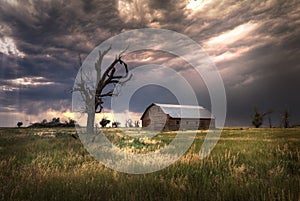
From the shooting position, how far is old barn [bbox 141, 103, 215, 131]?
5403 centimetres

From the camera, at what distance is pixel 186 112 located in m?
57.9

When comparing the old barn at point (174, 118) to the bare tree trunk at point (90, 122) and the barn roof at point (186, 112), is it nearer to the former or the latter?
the barn roof at point (186, 112)

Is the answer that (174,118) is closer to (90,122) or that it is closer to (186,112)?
(186,112)

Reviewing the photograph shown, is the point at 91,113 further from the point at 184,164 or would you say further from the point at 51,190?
the point at 51,190

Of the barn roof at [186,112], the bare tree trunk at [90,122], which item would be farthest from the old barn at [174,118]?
the bare tree trunk at [90,122]

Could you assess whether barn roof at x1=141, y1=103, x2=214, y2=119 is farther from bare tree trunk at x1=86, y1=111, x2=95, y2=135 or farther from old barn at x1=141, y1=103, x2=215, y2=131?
bare tree trunk at x1=86, y1=111, x2=95, y2=135

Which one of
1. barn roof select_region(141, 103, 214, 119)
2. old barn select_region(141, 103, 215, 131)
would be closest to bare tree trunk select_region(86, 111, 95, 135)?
old barn select_region(141, 103, 215, 131)

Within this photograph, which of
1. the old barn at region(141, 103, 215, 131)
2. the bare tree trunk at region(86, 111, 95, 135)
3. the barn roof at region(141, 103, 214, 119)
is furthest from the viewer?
the barn roof at region(141, 103, 214, 119)

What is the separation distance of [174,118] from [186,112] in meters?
5.20

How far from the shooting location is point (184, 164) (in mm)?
6996

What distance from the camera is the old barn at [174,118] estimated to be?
177 feet

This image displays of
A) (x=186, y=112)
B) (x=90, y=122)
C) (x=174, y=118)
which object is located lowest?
(x=90, y=122)

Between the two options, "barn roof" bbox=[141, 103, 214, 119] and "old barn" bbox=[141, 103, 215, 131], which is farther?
"barn roof" bbox=[141, 103, 214, 119]

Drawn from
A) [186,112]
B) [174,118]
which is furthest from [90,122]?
[186,112]
